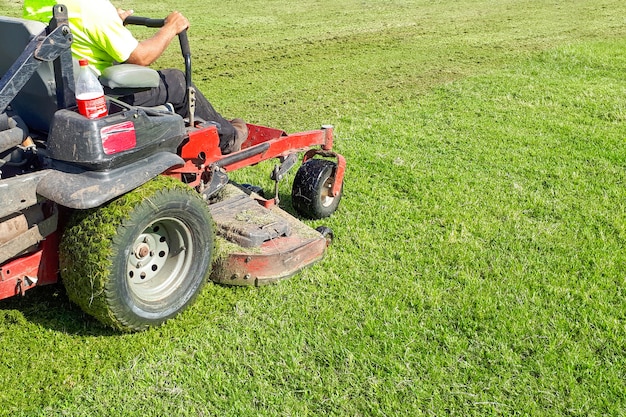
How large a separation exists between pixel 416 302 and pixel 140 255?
1.60 m

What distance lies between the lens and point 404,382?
9.86ft

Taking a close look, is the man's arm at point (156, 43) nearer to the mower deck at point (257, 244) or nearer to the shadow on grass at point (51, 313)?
the mower deck at point (257, 244)

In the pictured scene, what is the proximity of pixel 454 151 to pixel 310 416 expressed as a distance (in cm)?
387

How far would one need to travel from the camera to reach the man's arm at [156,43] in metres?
3.49

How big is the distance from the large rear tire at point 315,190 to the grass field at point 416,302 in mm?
117

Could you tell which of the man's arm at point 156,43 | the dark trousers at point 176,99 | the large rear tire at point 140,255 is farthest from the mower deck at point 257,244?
the man's arm at point 156,43

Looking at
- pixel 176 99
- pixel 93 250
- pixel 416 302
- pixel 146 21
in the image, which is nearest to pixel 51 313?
pixel 93 250

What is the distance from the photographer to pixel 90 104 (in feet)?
9.14

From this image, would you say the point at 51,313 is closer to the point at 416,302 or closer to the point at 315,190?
the point at 315,190

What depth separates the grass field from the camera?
9.57ft

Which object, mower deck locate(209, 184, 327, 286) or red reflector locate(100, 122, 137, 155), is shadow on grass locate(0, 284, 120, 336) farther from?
red reflector locate(100, 122, 137, 155)

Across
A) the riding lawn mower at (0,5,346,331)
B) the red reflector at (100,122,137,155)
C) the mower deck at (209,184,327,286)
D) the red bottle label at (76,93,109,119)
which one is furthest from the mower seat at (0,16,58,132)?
the mower deck at (209,184,327,286)

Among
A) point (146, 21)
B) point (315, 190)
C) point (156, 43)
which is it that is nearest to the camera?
point (156, 43)

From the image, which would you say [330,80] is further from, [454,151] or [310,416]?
[310,416]
